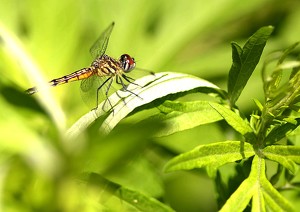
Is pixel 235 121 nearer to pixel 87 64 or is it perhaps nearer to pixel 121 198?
pixel 121 198

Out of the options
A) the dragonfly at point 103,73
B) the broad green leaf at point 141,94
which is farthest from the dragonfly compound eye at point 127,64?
A: the broad green leaf at point 141,94

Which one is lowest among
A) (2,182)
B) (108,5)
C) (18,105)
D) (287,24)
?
(2,182)

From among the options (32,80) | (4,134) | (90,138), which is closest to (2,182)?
(4,134)

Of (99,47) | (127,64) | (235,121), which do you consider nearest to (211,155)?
(235,121)

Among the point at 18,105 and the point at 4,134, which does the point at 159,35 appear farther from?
the point at 4,134

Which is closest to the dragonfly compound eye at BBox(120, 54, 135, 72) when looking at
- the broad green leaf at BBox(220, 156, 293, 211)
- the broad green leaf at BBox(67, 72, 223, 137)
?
the broad green leaf at BBox(67, 72, 223, 137)

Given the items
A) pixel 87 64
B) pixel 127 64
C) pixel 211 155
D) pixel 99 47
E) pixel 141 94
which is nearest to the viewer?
pixel 211 155

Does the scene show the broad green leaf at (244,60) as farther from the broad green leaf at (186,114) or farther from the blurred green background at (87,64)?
the blurred green background at (87,64)
